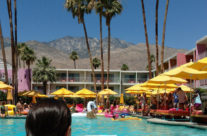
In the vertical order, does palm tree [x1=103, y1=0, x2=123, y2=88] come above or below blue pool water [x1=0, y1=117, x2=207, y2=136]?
above

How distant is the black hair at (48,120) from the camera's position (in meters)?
1.62

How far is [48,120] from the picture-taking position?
162cm

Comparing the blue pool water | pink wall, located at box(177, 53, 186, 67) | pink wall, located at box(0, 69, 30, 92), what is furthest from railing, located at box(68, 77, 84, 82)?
the blue pool water

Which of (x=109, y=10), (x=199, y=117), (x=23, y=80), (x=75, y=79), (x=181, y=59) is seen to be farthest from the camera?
(x=75, y=79)

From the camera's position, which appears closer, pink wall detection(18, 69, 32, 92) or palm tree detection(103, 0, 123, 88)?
palm tree detection(103, 0, 123, 88)

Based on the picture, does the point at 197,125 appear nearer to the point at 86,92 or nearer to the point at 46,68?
the point at 86,92

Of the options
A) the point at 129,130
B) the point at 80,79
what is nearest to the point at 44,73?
the point at 80,79

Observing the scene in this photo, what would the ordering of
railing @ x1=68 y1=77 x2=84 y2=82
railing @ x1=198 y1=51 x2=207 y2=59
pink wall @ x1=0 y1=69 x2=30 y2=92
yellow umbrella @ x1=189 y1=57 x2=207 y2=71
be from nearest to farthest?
yellow umbrella @ x1=189 y1=57 x2=207 y2=71 → railing @ x1=198 y1=51 x2=207 y2=59 → pink wall @ x1=0 y1=69 x2=30 y2=92 → railing @ x1=68 y1=77 x2=84 y2=82

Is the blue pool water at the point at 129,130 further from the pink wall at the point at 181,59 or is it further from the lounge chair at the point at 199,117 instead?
the pink wall at the point at 181,59

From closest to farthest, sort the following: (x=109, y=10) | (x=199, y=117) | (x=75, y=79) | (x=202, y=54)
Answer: (x=199, y=117)
(x=202, y=54)
(x=109, y=10)
(x=75, y=79)

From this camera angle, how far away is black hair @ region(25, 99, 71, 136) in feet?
5.30

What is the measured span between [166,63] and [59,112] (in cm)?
5323

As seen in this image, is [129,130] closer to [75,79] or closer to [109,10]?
[109,10]

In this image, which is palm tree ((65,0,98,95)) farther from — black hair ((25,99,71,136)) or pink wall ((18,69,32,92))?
black hair ((25,99,71,136))
